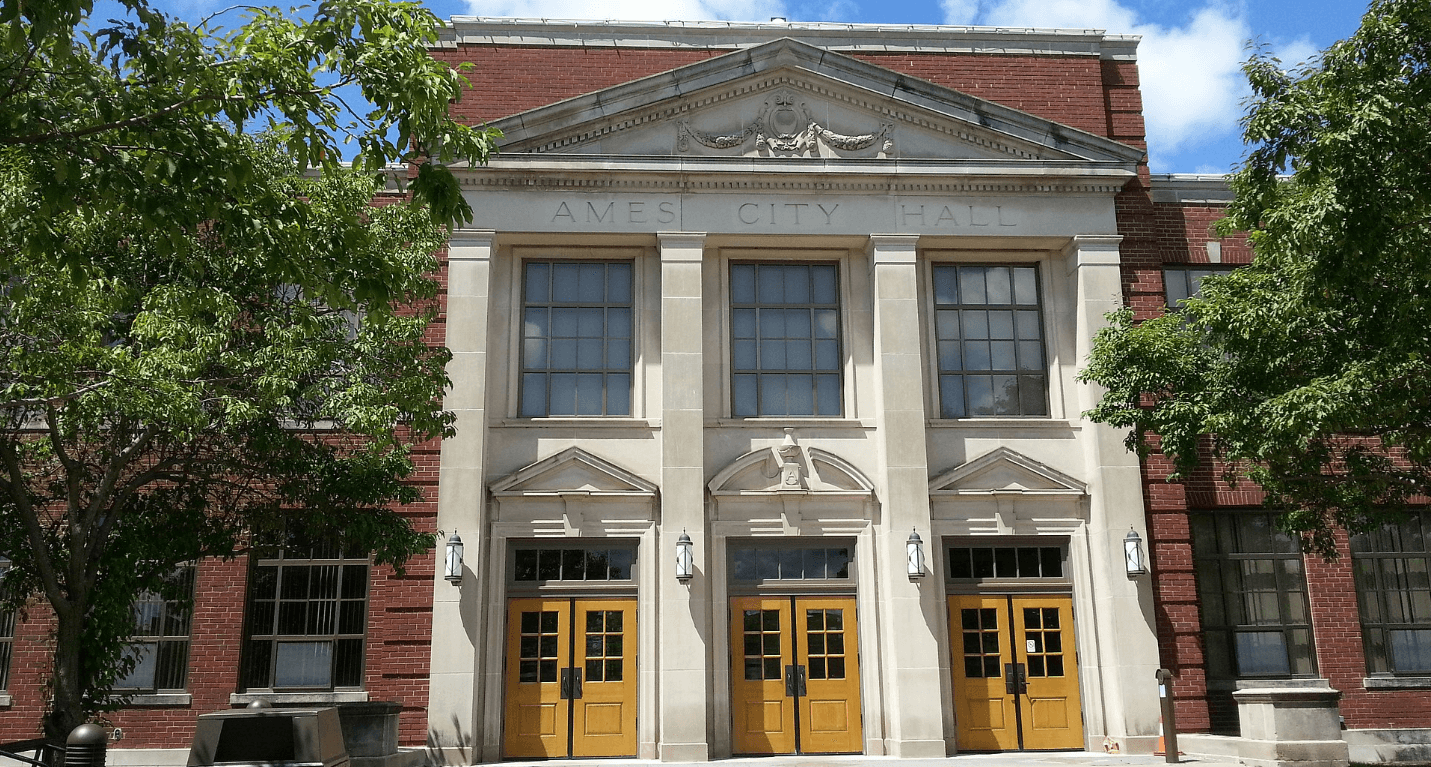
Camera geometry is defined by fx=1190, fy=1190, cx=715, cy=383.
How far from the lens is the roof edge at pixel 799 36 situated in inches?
794

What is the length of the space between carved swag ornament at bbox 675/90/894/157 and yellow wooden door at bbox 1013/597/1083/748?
7.65 m

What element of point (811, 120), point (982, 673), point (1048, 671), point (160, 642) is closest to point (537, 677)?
point (160, 642)

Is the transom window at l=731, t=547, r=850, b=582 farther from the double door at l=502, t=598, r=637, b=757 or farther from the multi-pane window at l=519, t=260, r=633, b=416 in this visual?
the multi-pane window at l=519, t=260, r=633, b=416

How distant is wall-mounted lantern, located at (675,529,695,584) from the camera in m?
17.2

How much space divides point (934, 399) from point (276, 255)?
12640 millimetres

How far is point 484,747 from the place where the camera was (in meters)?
17.1

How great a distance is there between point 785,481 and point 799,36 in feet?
25.8

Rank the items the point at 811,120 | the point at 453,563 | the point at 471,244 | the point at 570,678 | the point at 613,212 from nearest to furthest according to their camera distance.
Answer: the point at 453,563 < the point at 570,678 < the point at 471,244 < the point at 613,212 < the point at 811,120

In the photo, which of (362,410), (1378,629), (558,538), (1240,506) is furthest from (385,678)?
(1378,629)

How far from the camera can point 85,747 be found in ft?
30.0

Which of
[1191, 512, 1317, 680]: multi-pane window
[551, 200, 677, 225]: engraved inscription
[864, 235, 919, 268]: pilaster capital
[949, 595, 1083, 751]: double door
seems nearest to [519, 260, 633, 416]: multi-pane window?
[551, 200, 677, 225]: engraved inscription

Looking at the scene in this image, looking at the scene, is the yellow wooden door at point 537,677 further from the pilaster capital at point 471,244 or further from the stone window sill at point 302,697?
the pilaster capital at point 471,244

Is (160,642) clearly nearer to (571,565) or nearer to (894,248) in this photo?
(571,565)

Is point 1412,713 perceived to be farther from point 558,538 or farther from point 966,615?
point 558,538
